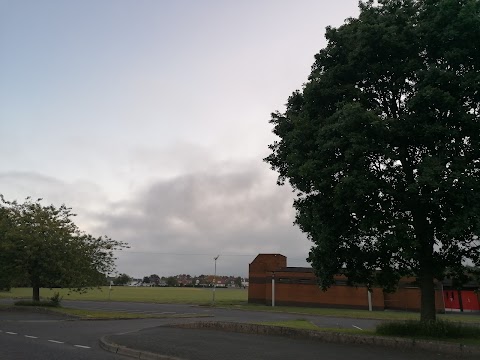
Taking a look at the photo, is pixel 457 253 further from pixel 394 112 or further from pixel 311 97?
pixel 311 97

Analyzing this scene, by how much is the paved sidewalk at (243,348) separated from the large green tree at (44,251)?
14.3 meters

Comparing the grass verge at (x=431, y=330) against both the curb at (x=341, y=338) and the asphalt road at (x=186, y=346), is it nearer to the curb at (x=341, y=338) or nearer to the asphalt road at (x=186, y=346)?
the curb at (x=341, y=338)

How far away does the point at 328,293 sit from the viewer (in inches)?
1727

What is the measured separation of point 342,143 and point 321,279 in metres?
5.21

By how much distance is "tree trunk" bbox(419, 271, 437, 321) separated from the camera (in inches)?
544

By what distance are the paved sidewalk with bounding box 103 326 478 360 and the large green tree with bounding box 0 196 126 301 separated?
46.8ft

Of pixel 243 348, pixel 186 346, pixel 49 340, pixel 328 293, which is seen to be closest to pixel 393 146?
pixel 243 348

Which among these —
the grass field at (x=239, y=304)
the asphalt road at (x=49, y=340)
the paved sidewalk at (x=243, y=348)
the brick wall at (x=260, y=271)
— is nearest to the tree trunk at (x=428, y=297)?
the paved sidewalk at (x=243, y=348)

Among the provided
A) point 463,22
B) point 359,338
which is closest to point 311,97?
point 463,22

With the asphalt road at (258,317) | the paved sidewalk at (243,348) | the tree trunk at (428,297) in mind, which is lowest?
the asphalt road at (258,317)

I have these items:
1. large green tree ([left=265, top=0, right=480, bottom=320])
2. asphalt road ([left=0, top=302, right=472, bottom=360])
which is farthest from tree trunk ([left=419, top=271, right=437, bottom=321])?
asphalt road ([left=0, top=302, right=472, bottom=360])

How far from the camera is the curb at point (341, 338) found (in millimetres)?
10852

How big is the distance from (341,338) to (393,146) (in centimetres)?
627

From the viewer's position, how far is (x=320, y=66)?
50.9 feet
